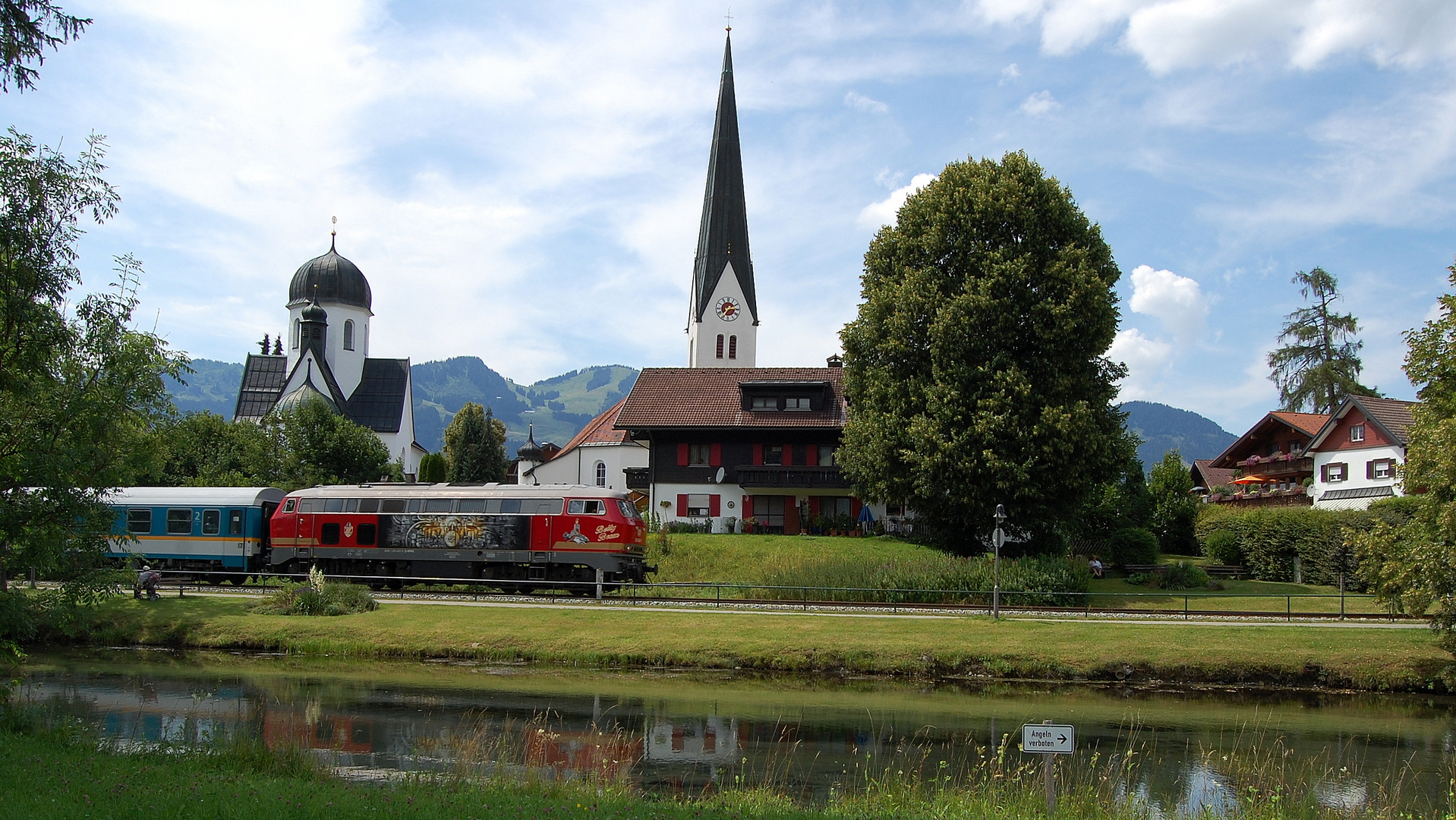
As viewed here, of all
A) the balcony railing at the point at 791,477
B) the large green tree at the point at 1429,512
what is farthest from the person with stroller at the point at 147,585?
the large green tree at the point at 1429,512

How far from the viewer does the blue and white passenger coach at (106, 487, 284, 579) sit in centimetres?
3541

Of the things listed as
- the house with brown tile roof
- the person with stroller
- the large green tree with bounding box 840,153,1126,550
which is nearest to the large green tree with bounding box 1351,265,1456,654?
the large green tree with bounding box 840,153,1126,550

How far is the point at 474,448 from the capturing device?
95688 mm

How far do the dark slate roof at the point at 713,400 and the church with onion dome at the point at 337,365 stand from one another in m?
30.2

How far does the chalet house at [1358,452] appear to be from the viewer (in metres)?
45.9

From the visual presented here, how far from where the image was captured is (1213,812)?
11.2 metres

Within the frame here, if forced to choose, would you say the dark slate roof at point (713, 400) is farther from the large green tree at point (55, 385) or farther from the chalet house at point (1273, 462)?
the large green tree at point (55, 385)

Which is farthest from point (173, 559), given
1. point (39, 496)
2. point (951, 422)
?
point (951, 422)

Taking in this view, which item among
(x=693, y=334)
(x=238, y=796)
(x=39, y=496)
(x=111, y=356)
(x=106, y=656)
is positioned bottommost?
(x=106, y=656)

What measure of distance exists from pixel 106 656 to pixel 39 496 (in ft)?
39.5

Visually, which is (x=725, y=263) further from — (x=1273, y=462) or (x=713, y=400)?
(x=1273, y=462)

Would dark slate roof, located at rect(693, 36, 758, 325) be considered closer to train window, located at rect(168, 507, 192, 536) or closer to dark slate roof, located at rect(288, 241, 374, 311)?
dark slate roof, located at rect(288, 241, 374, 311)

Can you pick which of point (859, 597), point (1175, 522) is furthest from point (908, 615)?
point (1175, 522)

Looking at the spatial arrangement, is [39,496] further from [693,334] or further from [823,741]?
[693,334]
